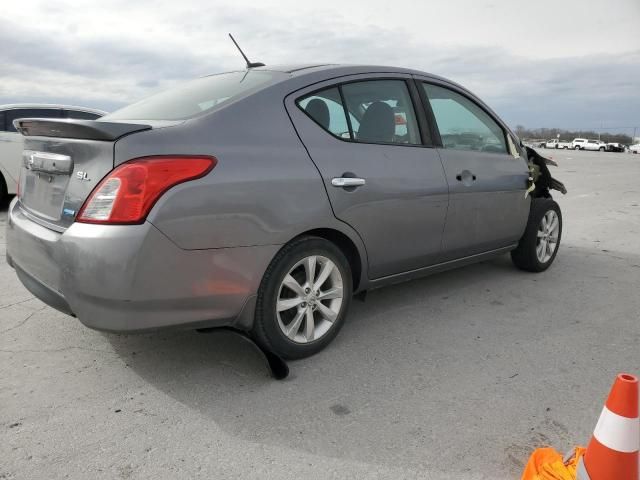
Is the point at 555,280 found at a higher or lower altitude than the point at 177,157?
lower

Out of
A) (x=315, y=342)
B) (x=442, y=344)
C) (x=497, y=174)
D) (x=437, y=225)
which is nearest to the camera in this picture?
(x=315, y=342)

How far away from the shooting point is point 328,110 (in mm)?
3080

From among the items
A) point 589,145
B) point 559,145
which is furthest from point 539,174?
point 559,145

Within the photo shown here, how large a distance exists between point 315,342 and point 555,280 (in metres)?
2.66

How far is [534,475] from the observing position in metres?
1.94

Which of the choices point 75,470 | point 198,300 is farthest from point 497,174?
point 75,470

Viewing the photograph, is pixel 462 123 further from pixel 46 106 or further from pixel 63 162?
pixel 46 106

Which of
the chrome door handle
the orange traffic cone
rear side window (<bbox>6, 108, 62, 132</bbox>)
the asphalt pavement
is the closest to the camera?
the orange traffic cone

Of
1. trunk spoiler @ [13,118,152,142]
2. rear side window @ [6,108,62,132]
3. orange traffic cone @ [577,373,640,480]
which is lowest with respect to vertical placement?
orange traffic cone @ [577,373,640,480]

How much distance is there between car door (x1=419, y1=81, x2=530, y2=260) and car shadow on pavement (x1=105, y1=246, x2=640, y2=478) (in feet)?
1.62

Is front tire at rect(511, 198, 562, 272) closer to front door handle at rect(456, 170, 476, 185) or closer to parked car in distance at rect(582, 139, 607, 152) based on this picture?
front door handle at rect(456, 170, 476, 185)

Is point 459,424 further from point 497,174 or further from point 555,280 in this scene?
point 555,280

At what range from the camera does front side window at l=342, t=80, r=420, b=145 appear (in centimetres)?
324

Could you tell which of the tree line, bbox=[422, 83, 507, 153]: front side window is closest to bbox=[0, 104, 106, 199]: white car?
bbox=[422, 83, 507, 153]: front side window
